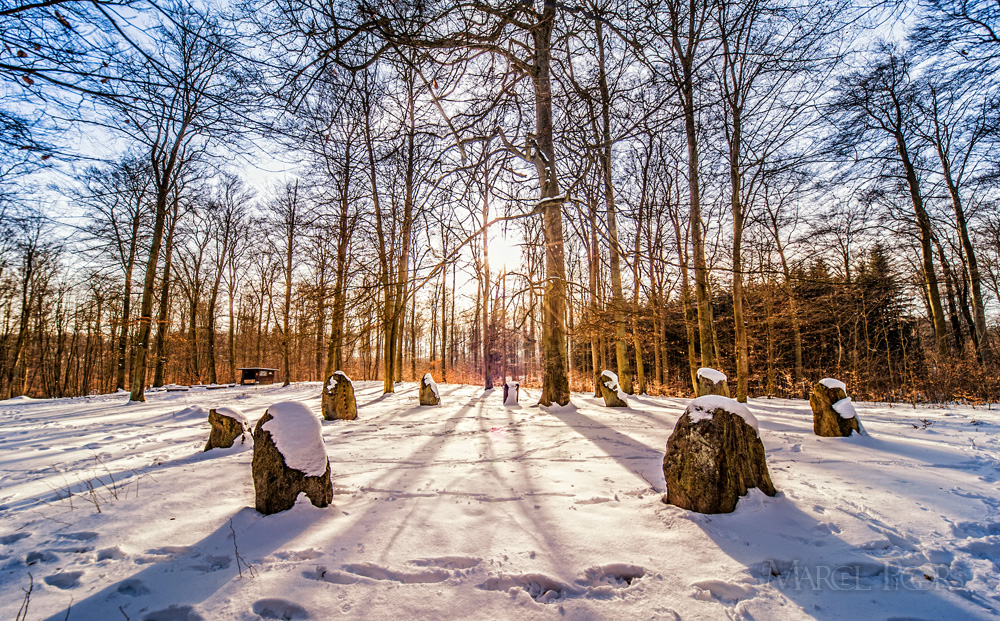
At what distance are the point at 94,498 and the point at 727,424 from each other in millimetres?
4946

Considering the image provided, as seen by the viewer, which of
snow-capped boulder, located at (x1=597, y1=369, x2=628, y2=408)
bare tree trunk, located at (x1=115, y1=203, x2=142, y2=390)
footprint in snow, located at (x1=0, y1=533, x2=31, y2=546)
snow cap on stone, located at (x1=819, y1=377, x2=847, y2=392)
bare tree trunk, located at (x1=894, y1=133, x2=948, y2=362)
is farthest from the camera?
bare tree trunk, located at (x1=115, y1=203, x2=142, y2=390)

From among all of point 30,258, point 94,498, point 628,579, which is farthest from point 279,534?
point 30,258

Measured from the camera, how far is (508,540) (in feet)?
7.14

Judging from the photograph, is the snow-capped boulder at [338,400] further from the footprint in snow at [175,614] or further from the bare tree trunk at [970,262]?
the bare tree trunk at [970,262]

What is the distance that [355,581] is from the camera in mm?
1812

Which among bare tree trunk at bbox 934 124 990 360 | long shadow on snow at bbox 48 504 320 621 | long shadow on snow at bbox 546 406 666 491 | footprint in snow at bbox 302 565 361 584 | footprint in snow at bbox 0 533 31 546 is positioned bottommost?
long shadow on snow at bbox 546 406 666 491

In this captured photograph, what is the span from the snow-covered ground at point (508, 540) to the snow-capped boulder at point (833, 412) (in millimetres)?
763

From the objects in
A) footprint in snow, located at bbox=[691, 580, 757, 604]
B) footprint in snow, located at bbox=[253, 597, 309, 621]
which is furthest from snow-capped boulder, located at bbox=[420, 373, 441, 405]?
footprint in snow, located at bbox=[691, 580, 757, 604]

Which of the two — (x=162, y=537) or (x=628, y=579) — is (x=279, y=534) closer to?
(x=162, y=537)

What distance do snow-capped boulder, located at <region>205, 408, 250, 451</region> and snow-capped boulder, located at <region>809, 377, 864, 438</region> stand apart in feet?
25.1

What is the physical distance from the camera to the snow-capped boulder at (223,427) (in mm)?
4531

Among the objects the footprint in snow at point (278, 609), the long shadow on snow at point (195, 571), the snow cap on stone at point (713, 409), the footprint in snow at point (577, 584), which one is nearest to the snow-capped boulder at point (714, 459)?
the snow cap on stone at point (713, 409)

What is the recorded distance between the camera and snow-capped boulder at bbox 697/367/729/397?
22.7 feet

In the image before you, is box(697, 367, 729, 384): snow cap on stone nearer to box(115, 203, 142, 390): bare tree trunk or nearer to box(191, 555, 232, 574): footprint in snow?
box(191, 555, 232, 574): footprint in snow
